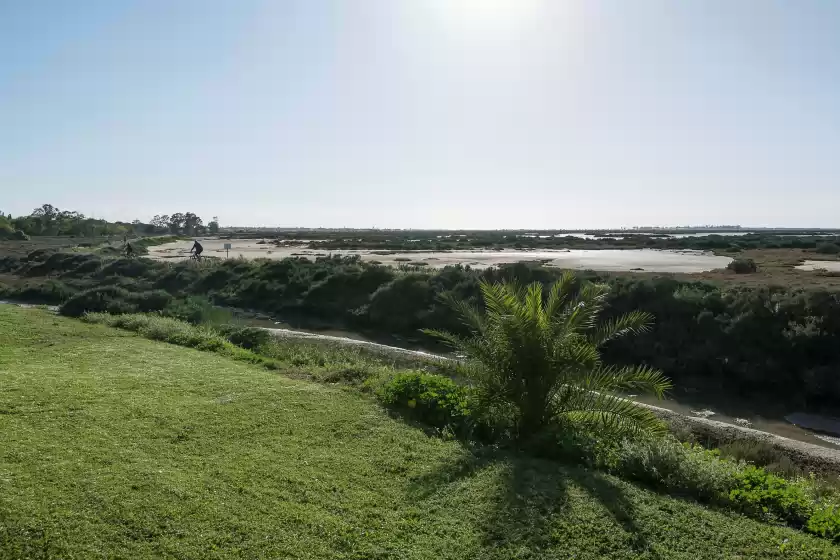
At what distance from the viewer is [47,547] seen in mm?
4406

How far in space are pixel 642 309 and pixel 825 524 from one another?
1623cm

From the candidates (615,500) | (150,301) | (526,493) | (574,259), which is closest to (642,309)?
(615,500)

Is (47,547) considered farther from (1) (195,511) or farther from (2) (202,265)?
(2) (202,265)

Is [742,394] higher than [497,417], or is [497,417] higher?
[497,417]

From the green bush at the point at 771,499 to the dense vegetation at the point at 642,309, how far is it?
4.73m

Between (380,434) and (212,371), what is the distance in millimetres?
4721

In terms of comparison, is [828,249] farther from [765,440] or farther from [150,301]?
[150,301]

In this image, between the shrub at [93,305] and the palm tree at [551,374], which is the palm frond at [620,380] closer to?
the palm tree at [551,374]

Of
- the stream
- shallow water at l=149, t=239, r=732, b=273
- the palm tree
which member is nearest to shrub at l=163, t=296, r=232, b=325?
the palm tree

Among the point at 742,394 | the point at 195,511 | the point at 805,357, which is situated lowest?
the point at 742,394

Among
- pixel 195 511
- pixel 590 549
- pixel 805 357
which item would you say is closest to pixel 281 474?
pixel 195 511

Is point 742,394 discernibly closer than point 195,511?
No

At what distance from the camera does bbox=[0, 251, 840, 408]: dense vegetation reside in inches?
643

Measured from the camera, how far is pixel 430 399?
28.7 ft
